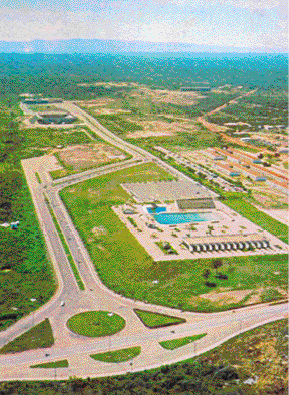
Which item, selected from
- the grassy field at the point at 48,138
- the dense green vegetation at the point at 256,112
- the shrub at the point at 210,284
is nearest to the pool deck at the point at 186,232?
the shrub at the point at 210,284

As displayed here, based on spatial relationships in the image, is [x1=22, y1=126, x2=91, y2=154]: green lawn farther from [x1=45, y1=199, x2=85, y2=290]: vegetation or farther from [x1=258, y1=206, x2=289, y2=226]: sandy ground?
[x1=258, y1=206, x2=289, y2=226]: sandy ground

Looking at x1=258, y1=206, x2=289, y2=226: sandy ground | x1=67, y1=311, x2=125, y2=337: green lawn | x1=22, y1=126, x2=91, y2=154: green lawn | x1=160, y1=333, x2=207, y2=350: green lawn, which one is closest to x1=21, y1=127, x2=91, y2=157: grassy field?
x1=22, y1=126, x2=91, y2=154: green lawn

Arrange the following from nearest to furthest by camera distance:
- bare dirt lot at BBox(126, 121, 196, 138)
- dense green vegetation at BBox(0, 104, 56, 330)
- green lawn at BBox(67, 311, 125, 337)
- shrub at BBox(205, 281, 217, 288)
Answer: green lawn at BBox(67, 311, 125, 337) → dense green vegetation at BBox(0, 104, 56, 330) → shrub at BBox(205, 281, 217, 288) → bare dirt lot at BBox(126, 121, 196, 138)

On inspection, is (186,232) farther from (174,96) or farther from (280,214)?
(174,96)

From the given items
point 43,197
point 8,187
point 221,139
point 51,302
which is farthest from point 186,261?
point 221,139

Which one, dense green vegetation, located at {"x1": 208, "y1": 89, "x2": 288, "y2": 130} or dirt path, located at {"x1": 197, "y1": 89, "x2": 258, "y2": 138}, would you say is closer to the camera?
dirt path, located at {"x1": 197, "y1": 89, "x2": 258, "y2": 138}

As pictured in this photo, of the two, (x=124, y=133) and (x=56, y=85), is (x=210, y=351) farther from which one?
(x=56, y=85)

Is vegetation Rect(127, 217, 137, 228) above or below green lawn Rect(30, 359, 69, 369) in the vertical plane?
above
